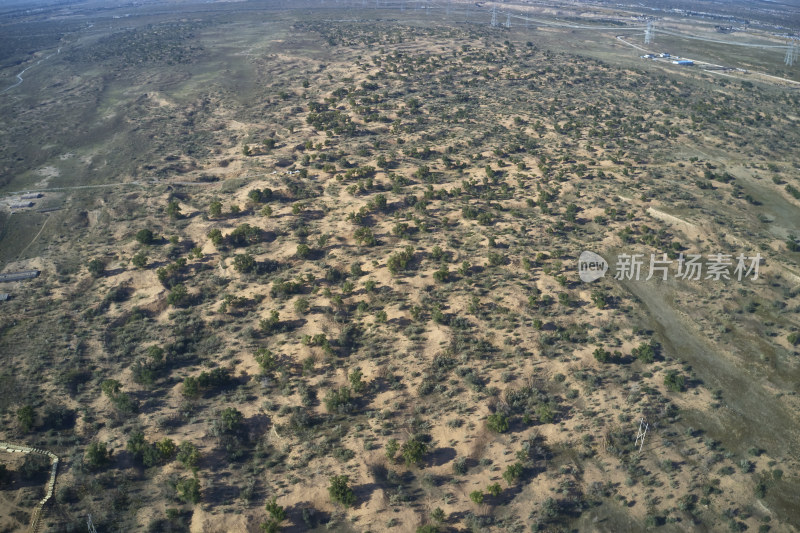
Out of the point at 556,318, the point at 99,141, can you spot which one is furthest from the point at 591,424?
the point at 99,141

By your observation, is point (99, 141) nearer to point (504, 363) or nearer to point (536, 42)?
point (504, 363)

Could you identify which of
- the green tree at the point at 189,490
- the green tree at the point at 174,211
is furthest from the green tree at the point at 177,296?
the green tree at the point at 189,490

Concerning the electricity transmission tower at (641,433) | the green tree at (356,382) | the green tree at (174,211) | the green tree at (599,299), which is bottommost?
the electricity transmission tower at (641,433)

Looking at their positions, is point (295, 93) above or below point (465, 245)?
above

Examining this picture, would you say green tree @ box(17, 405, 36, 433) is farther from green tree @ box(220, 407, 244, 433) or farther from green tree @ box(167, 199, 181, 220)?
green tree @ box(167, 199, 181, 220)

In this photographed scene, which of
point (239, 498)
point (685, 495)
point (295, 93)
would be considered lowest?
point (685, 495)

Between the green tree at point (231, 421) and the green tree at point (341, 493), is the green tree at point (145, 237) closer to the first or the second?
the green tree at point (231, 421)

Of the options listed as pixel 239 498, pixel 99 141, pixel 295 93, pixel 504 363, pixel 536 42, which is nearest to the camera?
pixel 239 498

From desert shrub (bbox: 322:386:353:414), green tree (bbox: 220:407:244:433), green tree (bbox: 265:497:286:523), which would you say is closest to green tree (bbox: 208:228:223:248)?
green tree (bbox: 220:407:244:433)
